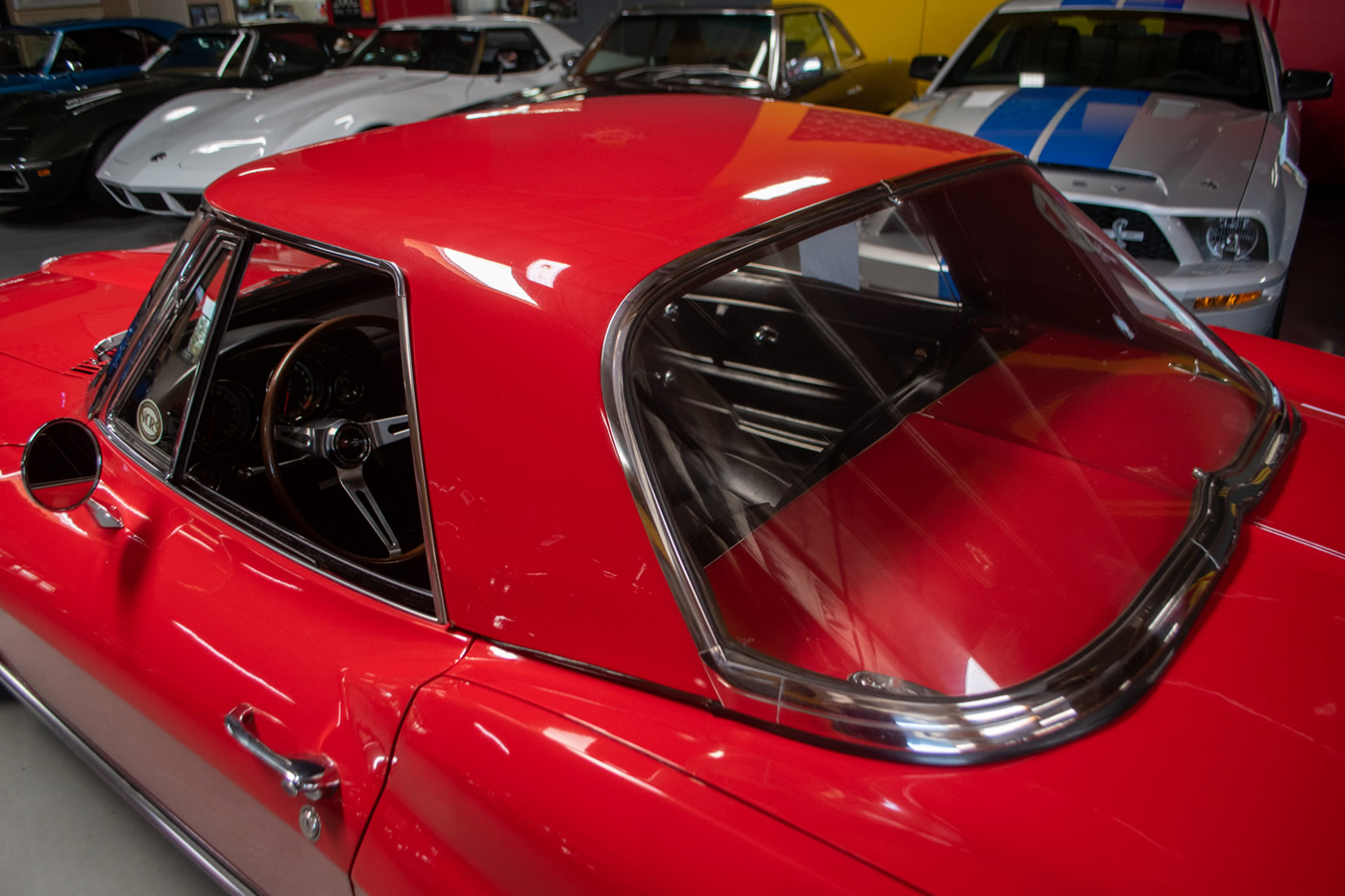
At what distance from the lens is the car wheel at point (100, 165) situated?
19.4 feet

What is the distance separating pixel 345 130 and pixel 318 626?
4.91 meters

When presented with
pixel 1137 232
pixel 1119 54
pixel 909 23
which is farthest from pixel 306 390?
pixel 909 23

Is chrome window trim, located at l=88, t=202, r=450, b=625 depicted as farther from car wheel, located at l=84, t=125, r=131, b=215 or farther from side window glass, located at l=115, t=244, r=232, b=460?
car wheel, located at l=84, t=125, r=131, b=215

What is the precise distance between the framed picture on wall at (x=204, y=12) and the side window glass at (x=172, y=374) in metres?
14.0

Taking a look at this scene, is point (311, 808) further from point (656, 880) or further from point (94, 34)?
point (94, 34)

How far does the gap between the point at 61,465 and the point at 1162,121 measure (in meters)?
3.71

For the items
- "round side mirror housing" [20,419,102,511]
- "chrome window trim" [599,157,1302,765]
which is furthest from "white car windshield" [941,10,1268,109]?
"round side mirror housing" [20,419,102,511]

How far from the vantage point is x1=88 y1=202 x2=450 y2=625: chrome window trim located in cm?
97

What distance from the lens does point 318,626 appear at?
42.4 inches

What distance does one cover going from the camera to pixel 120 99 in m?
6.07

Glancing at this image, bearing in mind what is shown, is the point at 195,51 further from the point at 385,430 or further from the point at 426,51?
the point at 385,430

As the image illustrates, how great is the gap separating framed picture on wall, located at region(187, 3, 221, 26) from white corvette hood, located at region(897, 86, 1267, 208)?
12.6m

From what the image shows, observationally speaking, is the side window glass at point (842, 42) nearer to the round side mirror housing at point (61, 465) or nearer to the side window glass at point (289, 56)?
the side window glass at point (289, 56)

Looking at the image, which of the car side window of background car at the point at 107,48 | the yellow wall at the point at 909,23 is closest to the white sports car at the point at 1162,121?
the yellow wall at the point at 909,23
